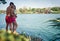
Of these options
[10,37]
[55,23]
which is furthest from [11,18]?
[55,23]

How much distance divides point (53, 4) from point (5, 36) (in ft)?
2.26

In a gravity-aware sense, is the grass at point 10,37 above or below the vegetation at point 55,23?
below

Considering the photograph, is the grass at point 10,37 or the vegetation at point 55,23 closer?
the grass at point 10,37

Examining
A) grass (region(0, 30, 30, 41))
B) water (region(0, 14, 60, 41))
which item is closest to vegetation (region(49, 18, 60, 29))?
water (region(0, 14, 60, 41))

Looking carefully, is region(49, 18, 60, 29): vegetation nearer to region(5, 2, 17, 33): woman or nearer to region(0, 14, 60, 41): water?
region(0, 14, 60, 41): water

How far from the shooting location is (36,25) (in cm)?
210

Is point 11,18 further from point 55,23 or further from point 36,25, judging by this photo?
point 55,23

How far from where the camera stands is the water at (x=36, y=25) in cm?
208

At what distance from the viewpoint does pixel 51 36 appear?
207cm

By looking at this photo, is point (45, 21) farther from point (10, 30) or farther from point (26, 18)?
point (10, 30)

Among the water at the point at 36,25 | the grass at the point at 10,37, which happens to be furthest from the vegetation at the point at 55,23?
the grass at the point at 10,37

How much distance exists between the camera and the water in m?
2.08

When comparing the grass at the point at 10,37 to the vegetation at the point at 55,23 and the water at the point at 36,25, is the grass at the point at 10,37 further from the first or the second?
the vegetation at the point at 55,23

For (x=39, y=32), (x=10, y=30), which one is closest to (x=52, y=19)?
(x=39, y=32)
